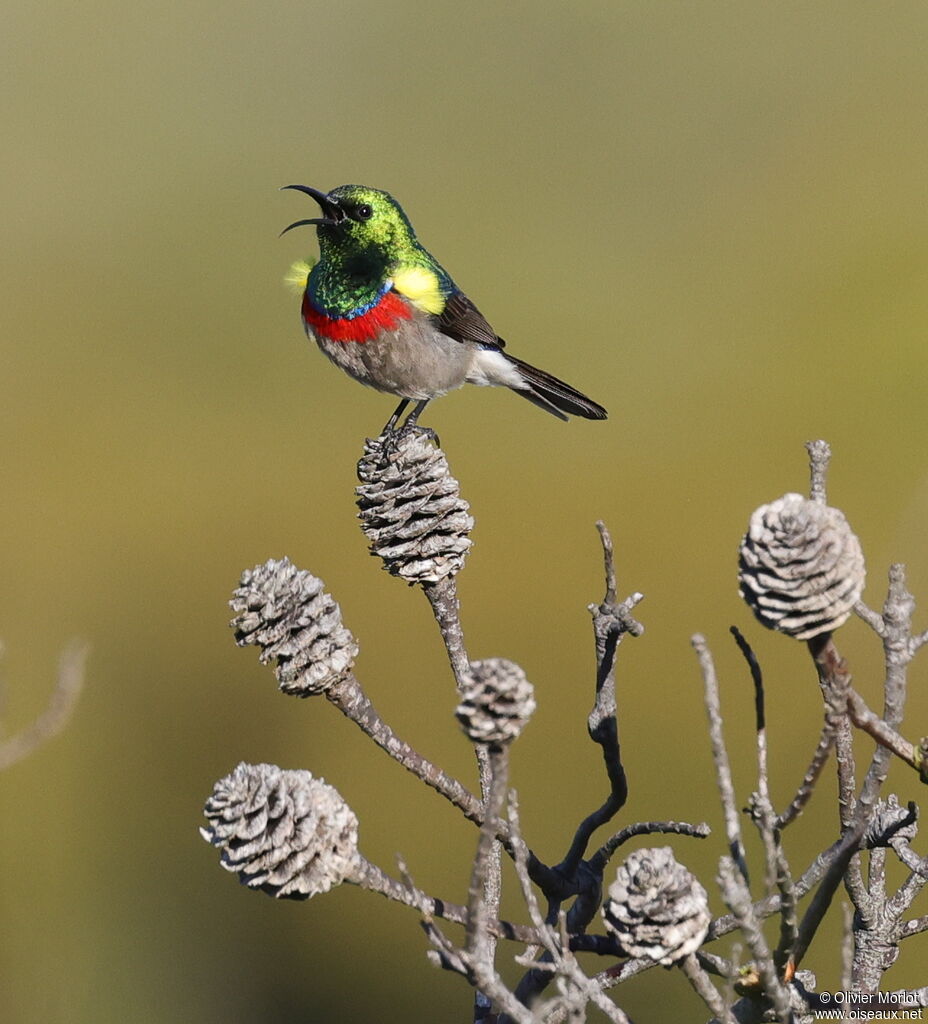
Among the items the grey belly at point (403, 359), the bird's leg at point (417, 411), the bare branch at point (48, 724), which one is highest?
the grey belly at point (403, 359)

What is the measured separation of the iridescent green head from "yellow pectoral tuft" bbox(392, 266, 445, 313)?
39mm

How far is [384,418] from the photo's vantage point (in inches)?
173

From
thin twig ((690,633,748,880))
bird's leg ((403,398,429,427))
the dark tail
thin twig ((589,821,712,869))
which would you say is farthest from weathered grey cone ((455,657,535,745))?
the dark tail

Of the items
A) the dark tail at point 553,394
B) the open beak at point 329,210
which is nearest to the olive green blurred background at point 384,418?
the dark tail at point 553,394

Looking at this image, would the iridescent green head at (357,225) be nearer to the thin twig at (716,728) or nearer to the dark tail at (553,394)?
the dark tail at (553,394)

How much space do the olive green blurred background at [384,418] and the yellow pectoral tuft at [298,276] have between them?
1264 mm

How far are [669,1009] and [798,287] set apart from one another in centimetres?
326

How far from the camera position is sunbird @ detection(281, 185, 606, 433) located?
219 cm

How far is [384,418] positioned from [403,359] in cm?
220

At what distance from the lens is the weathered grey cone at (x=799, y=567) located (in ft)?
2.12

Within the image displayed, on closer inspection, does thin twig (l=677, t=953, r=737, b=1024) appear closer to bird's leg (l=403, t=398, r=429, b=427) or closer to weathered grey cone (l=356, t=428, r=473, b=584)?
weathered grey cone (l=356, t=428, r=473, b=584)

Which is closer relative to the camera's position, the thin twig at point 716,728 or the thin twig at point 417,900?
the thin twig at point 716,728

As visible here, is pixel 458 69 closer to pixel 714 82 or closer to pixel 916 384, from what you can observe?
pixel 714 82

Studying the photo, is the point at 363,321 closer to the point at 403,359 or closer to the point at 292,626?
the point at 403,359
